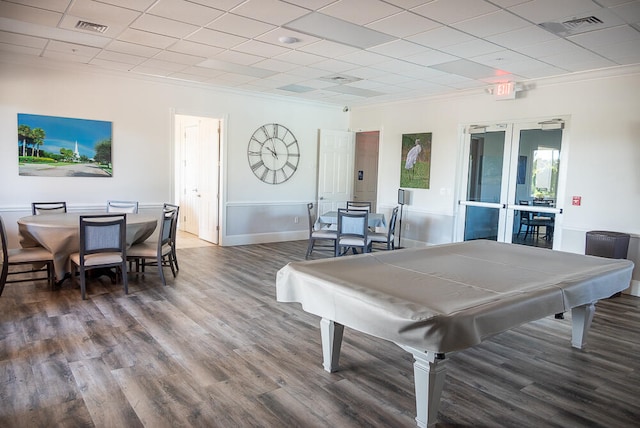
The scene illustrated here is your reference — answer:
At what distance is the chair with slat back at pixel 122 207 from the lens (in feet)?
20.3

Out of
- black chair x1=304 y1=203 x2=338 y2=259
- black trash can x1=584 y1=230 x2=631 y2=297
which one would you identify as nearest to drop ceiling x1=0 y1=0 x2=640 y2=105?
black trash can x1=584 y1=230 x2=631 y2=297

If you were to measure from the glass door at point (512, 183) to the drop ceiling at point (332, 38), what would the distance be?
85 cm

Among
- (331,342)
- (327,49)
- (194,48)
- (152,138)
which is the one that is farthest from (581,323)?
(152,138)

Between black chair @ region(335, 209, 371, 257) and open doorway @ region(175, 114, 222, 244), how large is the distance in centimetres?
264

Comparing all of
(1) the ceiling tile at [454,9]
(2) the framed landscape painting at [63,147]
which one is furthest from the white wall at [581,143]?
(2) the framed landscape painting at [63,147]

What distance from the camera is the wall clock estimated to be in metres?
8.14

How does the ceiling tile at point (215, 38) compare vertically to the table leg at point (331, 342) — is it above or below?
above

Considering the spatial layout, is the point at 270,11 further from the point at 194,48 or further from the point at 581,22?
the point at 581,22

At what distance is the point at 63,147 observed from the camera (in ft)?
20.5

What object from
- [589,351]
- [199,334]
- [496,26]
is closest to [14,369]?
[199,334]

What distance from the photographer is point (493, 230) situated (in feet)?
23.2

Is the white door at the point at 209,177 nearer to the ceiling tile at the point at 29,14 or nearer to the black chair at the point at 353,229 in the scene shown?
the black chair at the point at 353,229

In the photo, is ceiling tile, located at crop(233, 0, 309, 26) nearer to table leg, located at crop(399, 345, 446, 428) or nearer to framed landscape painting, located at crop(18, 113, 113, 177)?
table leg, located at crop(399, 345, 446, 428)

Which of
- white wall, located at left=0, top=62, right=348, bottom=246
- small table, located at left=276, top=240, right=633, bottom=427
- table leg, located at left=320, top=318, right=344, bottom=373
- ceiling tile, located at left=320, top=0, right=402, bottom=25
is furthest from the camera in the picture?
white wall, located at left=0, top=62, right=348, bottom=246
